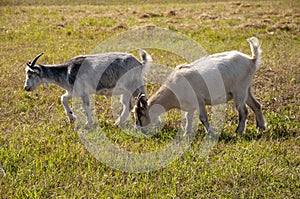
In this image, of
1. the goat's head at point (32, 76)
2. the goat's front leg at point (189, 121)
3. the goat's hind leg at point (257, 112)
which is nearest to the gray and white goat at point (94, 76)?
the goat's head at point (32, 76)

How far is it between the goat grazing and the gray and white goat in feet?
2.80

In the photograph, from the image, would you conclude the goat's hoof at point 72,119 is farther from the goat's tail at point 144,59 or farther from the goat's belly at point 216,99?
the goat's belly at point 216,99

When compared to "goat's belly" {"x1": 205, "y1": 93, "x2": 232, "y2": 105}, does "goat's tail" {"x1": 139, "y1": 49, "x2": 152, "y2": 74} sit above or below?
above

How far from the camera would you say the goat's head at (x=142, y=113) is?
319 inches

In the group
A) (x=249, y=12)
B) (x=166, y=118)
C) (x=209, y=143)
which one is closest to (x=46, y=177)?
(x=209, y=143)

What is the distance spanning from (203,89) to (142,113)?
1201 mm

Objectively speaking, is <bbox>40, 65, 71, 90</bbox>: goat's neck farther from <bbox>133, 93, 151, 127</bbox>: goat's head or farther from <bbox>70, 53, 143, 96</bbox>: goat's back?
<bbox>133, 93, 151, 127</bbox>: goat's head

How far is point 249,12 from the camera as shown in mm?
24859

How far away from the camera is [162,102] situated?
8219 mm

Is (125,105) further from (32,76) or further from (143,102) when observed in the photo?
(32,76)

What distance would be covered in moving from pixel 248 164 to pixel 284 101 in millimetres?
4004

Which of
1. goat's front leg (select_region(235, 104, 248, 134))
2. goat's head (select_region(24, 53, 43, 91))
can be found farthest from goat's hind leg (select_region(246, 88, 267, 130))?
goat's head (select_region(24, 53, 43, 91))

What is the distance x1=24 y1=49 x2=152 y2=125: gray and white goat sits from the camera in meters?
8.88

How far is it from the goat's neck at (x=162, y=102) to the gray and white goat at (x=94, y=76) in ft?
2.64
